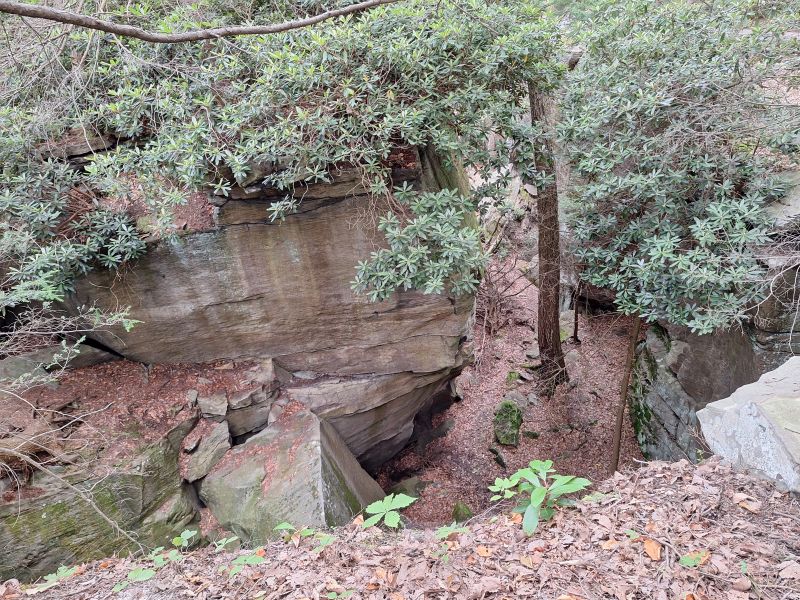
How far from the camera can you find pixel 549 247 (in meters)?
7.83

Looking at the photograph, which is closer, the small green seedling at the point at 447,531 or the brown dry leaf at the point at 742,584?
the brown dry leaf at the point at 742,584

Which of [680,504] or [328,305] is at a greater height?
[328,305]

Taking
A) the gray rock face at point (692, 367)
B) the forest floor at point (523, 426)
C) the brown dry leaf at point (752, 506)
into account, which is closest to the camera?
the brown dry leaf at point (752, 506)

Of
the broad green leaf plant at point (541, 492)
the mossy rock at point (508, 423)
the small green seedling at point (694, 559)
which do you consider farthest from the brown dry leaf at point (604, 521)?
the mossy rock at point (508, 423)

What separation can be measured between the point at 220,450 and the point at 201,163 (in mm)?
3527

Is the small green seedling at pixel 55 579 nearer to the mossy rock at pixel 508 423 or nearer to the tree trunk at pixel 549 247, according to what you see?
the tree trunk at pixel 549 247

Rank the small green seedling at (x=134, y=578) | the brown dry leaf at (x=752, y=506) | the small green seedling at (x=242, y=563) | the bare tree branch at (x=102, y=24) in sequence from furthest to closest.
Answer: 1. the small green seedling at (x=134, y=578)
2. the small green seedling at (x=242, y=563)
3. the brown dry leaf at (x=752, y=506)
4. the bare tree branch at (x=102, y=24)

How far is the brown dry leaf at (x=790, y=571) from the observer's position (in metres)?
2.31

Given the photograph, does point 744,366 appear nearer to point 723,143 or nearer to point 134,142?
point 723,143

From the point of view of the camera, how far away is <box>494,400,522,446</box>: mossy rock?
28.2 feet

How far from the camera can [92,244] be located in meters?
5.36

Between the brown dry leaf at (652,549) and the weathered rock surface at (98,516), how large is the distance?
4.99 metres

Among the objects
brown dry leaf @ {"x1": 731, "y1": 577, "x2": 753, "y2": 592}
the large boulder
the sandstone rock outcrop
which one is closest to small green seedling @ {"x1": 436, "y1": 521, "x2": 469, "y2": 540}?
brown dry leaf @ {"x1": 731, "y1": 577, "x2": 753, "y2": 592}

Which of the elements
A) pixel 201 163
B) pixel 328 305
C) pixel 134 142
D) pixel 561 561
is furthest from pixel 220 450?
pixel 561 561
